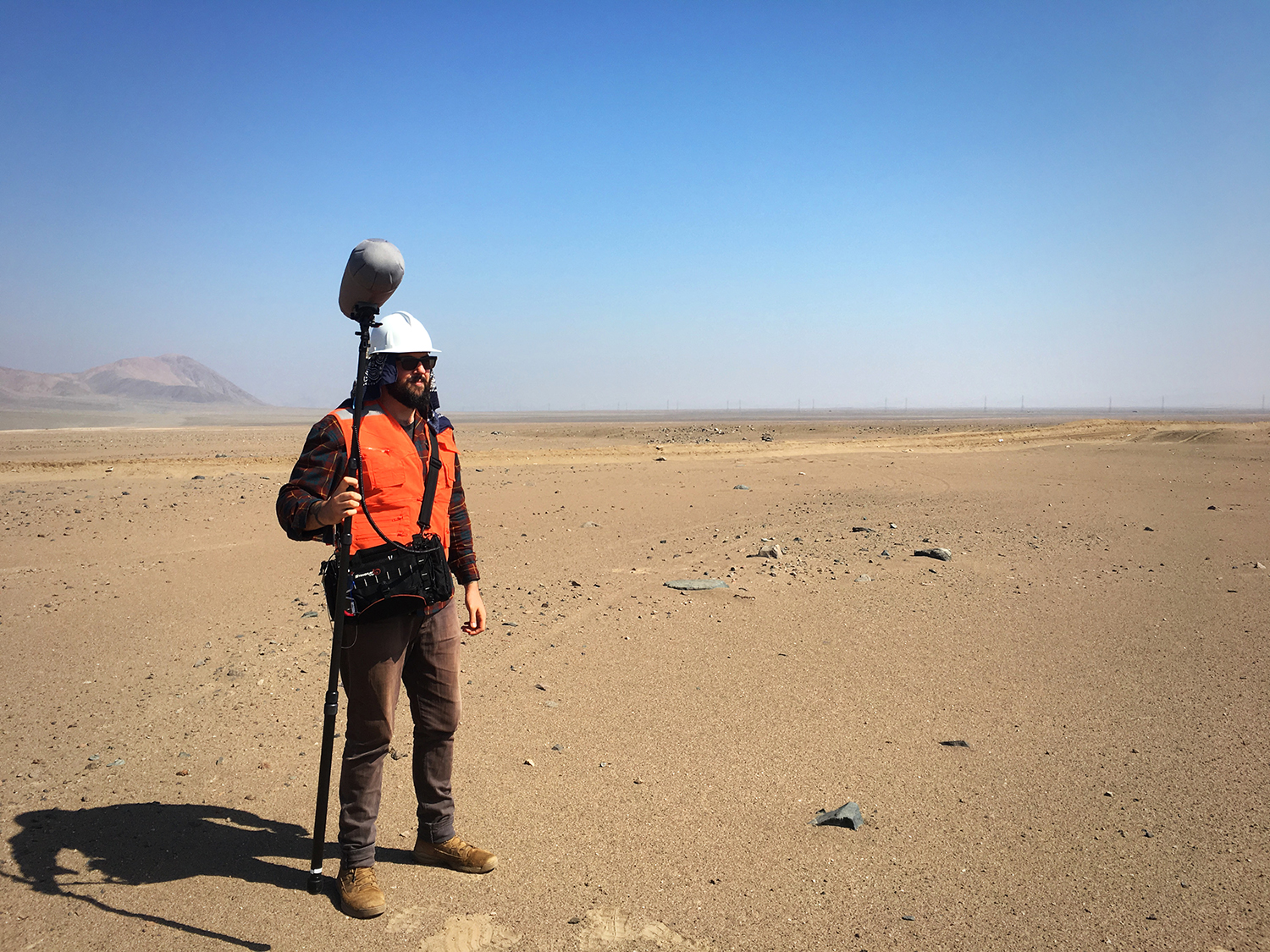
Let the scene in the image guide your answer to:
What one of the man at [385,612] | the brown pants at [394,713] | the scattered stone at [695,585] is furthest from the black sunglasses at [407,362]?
the scattered stone at [695,585]

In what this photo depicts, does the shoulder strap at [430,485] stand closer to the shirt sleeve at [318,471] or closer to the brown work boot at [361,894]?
the shirt sleeve at [318,471]

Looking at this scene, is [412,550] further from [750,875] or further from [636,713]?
[636,713]

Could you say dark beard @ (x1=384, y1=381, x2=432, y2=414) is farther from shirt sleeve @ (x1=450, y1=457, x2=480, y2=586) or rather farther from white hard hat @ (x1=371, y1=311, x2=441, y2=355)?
shirt sleeve @ (x1=450, y1=457, x2=480, y2=586)

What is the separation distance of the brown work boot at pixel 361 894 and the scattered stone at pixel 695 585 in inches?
244

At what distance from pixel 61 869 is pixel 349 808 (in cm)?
156

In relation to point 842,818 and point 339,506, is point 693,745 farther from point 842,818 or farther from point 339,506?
point 339,506

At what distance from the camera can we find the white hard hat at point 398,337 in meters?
3.55

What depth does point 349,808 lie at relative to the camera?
144 inches

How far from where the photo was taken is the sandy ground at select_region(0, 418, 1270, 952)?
12.0 feet

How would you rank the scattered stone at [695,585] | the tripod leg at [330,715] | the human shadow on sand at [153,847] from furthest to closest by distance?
the scattered stone at [695,585]
the human shadow on sand at [153,847]
the tripod leg at [330,715]

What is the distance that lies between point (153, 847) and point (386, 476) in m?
2.40

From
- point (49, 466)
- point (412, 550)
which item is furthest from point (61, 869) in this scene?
point (49, 466)

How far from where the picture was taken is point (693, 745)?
550 cm

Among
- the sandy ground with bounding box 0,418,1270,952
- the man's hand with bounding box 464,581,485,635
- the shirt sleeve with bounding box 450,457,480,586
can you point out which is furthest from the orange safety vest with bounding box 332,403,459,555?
the sandy ground with bounding box 0,418,1270,952
